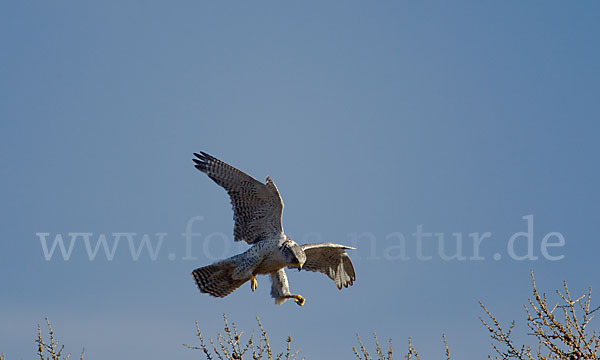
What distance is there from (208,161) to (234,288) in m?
1.75

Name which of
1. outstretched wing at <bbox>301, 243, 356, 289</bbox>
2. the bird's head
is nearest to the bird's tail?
the bird's head

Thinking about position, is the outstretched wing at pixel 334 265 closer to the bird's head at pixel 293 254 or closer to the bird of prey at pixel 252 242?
the bird of prey at pixel 252 242

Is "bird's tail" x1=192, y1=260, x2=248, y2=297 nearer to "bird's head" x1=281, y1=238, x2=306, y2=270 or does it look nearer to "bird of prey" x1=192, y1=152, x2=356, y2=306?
"bird of prey" x1=192, y1=152, x2=356, y2=306

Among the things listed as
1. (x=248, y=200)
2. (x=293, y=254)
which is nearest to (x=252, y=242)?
(x=248, y=200)

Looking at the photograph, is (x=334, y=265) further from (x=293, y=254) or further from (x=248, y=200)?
(x=248, y=200)

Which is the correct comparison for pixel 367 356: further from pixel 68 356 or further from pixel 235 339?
pixel 68 356

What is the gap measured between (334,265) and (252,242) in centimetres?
164

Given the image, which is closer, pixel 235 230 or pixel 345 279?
pixel 235 230

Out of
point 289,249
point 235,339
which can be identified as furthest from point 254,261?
point 235,339

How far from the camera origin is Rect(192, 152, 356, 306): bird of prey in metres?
10.2

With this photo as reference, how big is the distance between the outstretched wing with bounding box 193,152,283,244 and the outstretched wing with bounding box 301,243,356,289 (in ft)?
3.78

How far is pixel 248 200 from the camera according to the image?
10.4 meters

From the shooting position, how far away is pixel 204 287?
413 inches

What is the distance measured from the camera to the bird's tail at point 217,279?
34.2ft
